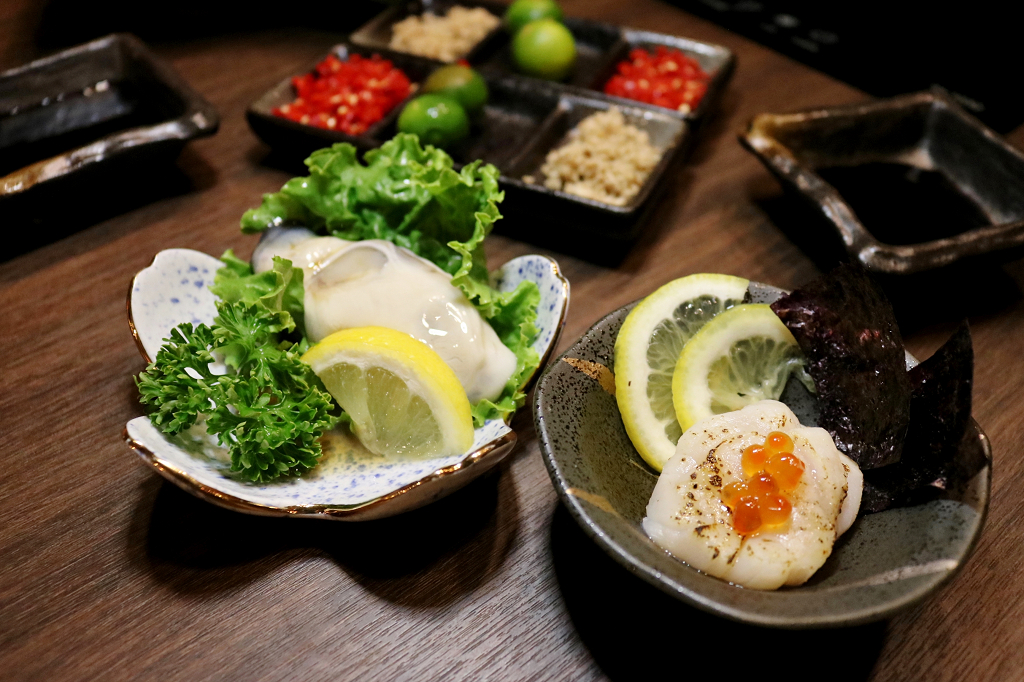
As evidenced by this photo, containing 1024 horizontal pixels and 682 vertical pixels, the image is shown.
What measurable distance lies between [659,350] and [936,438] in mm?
570

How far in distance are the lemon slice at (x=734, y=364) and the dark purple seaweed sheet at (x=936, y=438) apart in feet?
0.81

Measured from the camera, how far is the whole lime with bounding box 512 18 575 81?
3092 mm

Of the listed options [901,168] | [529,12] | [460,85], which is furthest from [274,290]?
[901,168]

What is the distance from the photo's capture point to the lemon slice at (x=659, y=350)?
1.55 m

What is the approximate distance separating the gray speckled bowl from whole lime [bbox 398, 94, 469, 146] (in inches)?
51.6

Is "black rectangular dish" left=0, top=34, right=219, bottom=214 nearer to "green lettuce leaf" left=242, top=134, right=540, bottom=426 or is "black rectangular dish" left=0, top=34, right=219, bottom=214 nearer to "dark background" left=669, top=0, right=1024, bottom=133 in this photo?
"green lettuce leaf" left=242, top=134, right=540, bottom=426

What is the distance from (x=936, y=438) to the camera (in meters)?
1.40

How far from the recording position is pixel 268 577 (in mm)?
1538

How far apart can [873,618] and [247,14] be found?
3.92m

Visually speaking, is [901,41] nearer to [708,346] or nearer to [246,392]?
[708,346]

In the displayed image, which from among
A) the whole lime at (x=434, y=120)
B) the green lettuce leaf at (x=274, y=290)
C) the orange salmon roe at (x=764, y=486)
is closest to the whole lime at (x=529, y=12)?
the whole lime at (x=434, y=120)

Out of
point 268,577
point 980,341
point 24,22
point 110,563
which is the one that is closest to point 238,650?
point 268,577

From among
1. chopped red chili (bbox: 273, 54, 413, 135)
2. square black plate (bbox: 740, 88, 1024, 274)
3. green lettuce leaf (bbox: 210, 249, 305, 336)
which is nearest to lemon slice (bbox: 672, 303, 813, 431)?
square black plate (bbox: 740, 88, 1024, 274)

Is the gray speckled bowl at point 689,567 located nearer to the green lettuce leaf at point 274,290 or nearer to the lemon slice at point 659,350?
the lemon slice at point 659,350
